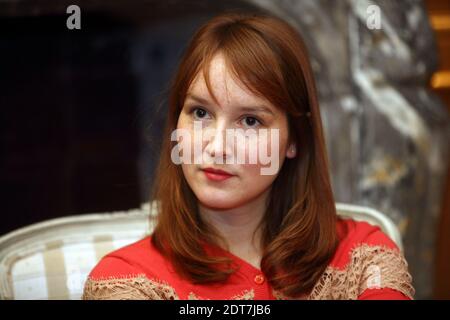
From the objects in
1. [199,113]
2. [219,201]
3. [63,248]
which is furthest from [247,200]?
[63,248]

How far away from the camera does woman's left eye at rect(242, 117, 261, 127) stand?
1.03 m

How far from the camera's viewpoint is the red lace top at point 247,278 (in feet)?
3.38

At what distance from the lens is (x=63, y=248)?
1.26 meters

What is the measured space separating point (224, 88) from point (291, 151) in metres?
0.21

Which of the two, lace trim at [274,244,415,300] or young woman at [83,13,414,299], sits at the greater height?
young woman at [83,13,414,299]

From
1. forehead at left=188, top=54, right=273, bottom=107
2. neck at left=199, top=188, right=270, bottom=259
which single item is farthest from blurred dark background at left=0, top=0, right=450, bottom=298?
forehead at left=188, top=54, right=273, bottom=107

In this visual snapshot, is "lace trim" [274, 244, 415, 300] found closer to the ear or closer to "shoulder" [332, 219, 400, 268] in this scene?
"shoulder" [332, 219, 400, 268]

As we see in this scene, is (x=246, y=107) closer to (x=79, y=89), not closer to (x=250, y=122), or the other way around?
(x=250, y=122)

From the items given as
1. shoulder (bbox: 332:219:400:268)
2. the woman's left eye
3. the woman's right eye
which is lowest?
shoulder (bbox: 332:219:400:268)

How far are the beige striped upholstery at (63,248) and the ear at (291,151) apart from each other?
240 mm

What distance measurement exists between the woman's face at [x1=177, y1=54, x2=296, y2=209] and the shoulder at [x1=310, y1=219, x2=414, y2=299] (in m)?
0.20
